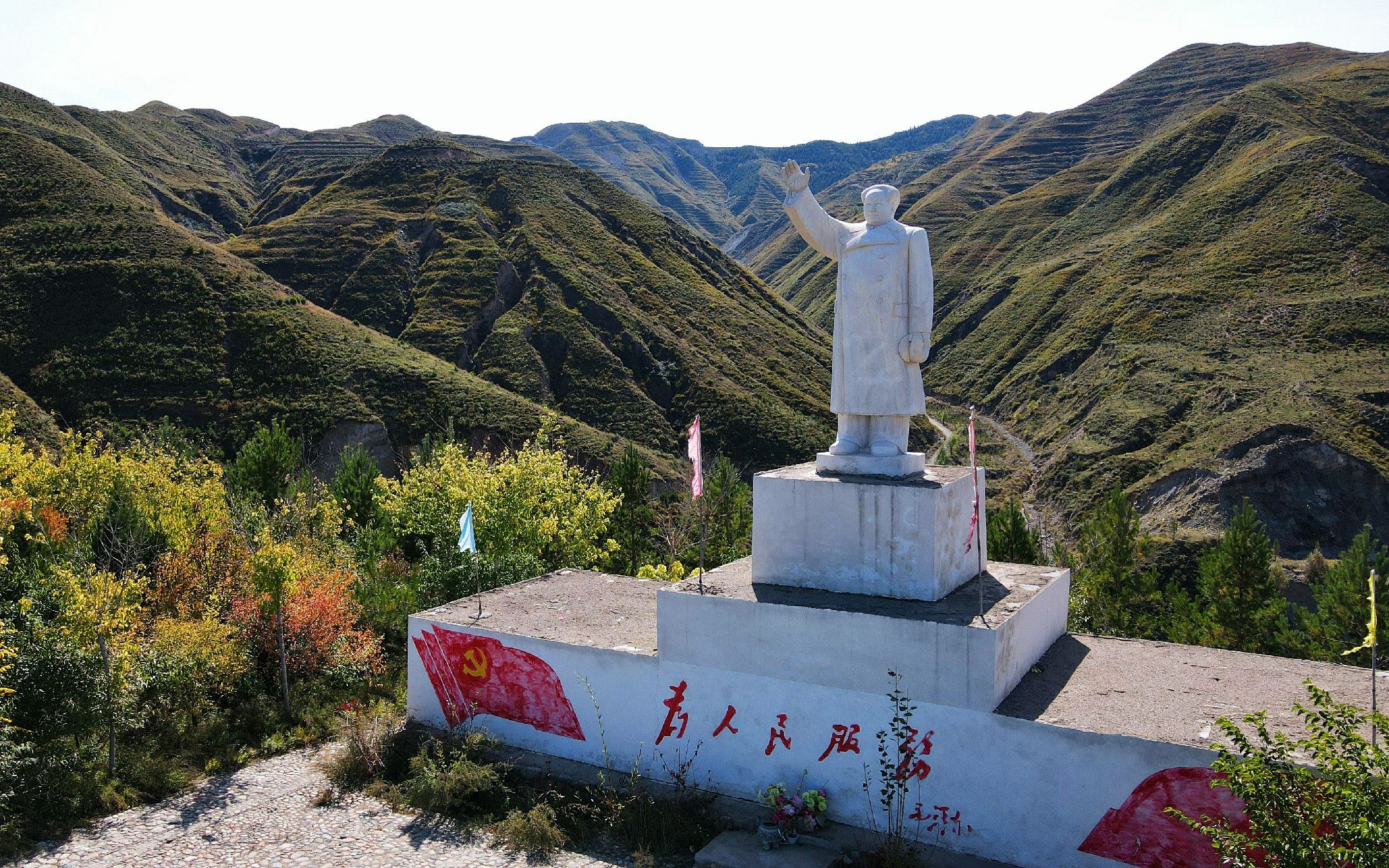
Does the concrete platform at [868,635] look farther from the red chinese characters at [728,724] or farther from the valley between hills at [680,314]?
the valley between hills at [680,314]

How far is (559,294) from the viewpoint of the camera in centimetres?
5672

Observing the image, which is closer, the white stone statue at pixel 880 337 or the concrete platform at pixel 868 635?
the concrete platform at pixel 868 635

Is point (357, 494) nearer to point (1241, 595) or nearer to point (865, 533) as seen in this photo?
point (865, 533)

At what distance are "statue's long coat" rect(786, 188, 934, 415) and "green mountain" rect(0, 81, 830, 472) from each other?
108 ft

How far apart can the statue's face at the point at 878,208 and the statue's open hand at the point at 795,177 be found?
0.87m

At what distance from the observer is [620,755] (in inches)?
446

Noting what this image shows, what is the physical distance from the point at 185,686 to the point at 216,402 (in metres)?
31.7

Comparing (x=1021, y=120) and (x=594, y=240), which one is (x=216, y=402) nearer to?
(x=594, y=240)

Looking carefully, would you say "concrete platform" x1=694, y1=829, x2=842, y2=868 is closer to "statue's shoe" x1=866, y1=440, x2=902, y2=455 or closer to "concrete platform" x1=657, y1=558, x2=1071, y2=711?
"concrete platform" x1=657, y1=558, x2=1071, y2=711

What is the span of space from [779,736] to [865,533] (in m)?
2.59

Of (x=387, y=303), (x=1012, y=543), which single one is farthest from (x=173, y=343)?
(x=1012, y=543)

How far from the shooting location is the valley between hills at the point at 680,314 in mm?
40219

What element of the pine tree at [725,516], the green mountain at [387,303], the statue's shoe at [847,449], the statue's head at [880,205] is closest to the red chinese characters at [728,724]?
the statue's shoe at [847,449]
